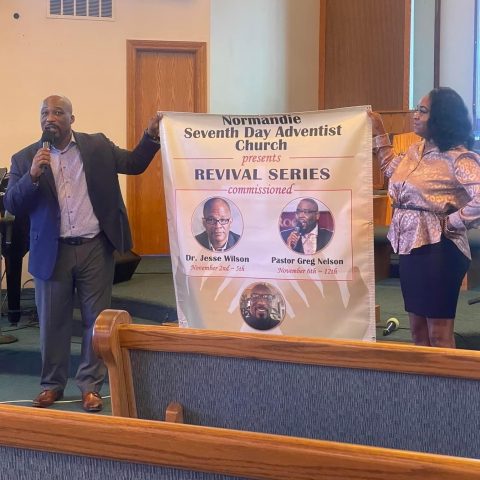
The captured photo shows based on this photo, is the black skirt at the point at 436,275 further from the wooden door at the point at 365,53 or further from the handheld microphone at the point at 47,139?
the wooden door at the point at 365,53

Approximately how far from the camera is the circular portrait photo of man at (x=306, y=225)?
115 inches

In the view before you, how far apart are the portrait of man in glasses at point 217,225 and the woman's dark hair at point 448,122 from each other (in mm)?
848

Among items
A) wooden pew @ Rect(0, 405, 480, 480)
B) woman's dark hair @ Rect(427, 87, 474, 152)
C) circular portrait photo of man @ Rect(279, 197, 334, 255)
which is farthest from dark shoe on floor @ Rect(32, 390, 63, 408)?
wooden pew @ Rect(0, 405, 480, 480)

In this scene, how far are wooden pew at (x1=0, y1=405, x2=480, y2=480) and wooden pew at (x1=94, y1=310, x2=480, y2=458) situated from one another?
0.55m

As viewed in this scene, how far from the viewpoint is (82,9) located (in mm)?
6406

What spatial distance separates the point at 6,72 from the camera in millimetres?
6281

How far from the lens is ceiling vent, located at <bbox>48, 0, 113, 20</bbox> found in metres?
6.36

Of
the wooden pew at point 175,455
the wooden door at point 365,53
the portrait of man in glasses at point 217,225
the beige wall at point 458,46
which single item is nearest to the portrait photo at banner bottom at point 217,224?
the portrait of man in glasses at point 217,225

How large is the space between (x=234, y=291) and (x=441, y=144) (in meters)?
0.98

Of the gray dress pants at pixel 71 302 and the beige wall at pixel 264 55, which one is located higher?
the beige wall at pixel 264 55

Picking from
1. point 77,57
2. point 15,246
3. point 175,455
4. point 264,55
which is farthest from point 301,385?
point 264,55

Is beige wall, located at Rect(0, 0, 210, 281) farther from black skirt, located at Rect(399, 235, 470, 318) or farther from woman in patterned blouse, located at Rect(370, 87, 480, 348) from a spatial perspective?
black skirt, located at Rect(399, 235, 470, 318)

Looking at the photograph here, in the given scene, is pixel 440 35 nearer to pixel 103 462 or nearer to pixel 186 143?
pixel 186 143

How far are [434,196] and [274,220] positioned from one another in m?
0.62
